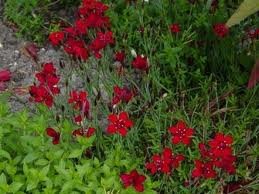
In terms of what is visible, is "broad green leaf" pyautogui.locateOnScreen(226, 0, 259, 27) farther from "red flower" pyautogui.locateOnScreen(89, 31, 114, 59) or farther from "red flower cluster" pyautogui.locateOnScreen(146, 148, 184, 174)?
"red flower" pyautogui.locateOnScreen(89, 31, 114, 59)

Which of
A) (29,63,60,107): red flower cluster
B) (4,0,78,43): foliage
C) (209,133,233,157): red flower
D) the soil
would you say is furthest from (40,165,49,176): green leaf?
(4,0,78,43): foliage

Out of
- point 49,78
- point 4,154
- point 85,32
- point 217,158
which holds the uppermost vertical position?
point 85,32

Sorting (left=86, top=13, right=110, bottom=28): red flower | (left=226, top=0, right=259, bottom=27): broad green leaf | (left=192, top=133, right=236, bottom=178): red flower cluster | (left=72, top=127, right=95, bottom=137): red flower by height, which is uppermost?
(left=226, top=0, right=259, bottom=27): broad green leaf

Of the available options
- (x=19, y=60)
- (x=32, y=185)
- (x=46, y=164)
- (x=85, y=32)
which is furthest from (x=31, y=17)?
(x=32, y=185)

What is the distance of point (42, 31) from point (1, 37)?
242 millimetres

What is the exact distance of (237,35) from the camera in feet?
10.5

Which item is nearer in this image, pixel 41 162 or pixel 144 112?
pixel 41 162

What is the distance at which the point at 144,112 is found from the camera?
276 cm

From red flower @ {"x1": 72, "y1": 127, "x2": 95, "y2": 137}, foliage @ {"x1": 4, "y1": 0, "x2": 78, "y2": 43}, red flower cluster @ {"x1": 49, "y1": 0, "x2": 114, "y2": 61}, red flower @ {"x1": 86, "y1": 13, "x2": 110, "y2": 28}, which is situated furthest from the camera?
foliage @ {"x1": 4, "y1": 0, "x2": 78, "y2": 43}

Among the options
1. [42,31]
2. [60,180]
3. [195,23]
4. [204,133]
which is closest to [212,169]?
[204,133]

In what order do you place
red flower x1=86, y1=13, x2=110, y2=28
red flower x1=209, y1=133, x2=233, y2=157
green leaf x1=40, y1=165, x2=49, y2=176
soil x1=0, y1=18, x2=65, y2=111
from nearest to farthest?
red flower x1=209, y1=133, x2=233, y2=157
green leaf x1=40, y1=165, x2=49, y2=176
red flower x1=86, y1=13, x2=110, y2=28
soil x1=0, y1=18, x2=65, y2=111

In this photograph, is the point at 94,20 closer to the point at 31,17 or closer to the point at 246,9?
the point at 246,9

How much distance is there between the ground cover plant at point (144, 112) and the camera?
229 centimetres

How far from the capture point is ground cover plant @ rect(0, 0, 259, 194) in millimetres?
2295
